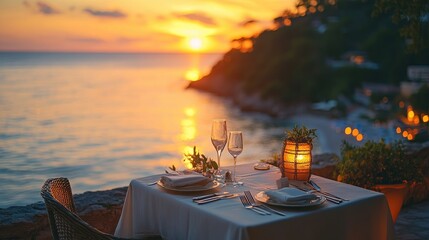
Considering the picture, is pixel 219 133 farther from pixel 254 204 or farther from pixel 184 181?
pixel 254 204

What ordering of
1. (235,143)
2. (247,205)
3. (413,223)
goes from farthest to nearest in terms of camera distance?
1. (413,223)
2. (235,143)
3. (247,205)

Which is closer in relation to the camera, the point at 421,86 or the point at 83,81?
the point at 421,86

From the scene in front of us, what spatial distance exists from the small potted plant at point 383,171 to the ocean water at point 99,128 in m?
4.86

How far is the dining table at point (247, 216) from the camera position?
1.68 metres

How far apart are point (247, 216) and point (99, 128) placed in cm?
3388

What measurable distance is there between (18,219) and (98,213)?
449mm

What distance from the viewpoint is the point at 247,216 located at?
170cm

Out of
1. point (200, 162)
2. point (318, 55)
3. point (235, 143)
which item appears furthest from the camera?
point (318, 55)

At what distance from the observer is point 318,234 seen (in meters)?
1.80

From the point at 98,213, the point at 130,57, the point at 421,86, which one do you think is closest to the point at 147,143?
the point at 421,86

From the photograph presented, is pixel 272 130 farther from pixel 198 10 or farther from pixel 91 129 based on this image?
pixel 91 129

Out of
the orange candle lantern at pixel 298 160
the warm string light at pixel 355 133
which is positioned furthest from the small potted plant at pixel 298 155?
the warm string light at pixel 355 133

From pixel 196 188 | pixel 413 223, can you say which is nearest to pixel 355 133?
pixel 413 223

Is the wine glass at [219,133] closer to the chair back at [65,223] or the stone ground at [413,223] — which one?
the chair back at [65,223]
